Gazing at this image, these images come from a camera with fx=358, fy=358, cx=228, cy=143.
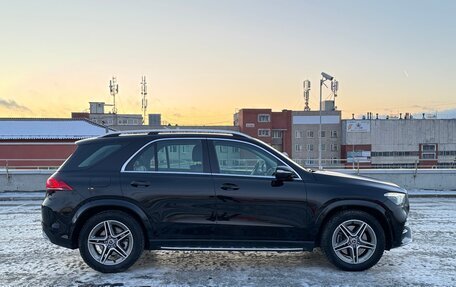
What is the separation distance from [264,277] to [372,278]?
52.4 inches

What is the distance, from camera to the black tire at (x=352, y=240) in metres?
4.60

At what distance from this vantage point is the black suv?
4555 millimetres

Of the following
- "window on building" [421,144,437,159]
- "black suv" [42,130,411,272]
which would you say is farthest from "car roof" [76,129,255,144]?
"window on building" [421,144,437,159]

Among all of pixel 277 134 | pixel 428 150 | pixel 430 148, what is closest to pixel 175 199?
pixel 277 134

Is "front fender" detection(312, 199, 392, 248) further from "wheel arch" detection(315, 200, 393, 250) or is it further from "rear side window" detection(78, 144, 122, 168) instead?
"rear side window" detection(78, 144, 122, 168)

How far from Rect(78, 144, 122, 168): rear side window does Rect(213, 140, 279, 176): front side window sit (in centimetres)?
136

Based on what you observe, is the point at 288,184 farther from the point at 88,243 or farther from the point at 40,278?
the point at 40,278

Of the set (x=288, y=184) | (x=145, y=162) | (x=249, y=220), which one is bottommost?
(x=249, y=220)

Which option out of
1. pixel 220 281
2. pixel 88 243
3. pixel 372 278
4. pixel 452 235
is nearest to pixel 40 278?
pixel 88 243

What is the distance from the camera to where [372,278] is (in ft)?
14.5

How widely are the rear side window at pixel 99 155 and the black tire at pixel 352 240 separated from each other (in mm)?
2975

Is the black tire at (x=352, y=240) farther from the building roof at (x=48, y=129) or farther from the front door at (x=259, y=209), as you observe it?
the building roof at (x=48, y=129)

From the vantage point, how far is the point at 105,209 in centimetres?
464

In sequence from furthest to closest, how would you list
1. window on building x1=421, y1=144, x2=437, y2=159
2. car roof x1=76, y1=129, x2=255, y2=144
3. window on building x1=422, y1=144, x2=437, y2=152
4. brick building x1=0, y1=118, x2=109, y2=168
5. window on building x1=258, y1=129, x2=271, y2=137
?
window on building x1=422, y1=144, x2=437, y2=152 < window on building x1=421, y1=144, x2=437, y2=159 < window on building x1=258, y1=129, x2=271, y2=137 < brick building x1=0, y1=118, x2=109, y2=168 < car roof x1=76, y1=129, x2=255, y2=144
